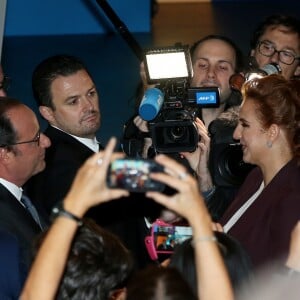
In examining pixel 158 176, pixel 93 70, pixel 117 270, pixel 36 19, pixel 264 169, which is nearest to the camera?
pixel 158 176

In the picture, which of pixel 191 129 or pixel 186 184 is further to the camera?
pixel 191 129

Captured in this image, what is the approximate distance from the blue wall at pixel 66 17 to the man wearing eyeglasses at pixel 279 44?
6300mm

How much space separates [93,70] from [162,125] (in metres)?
5.69

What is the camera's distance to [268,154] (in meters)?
3.06

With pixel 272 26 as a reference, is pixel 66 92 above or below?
below

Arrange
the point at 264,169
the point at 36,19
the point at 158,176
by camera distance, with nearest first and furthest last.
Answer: the point at 158,176, the point at 264,169, the point at 36,19

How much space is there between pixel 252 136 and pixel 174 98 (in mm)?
479

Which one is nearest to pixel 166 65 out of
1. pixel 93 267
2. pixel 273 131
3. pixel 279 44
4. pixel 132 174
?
pixel 273 131

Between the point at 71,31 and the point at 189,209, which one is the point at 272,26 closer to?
the point at 189,209

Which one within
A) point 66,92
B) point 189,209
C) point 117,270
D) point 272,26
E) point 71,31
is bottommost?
point 117,270

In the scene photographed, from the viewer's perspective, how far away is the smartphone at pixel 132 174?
6.77ft

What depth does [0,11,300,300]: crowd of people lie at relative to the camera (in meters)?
2.12

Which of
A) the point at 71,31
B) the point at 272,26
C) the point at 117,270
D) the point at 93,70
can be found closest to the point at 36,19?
the point at 71,31

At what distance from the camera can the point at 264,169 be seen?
10.1 feet
